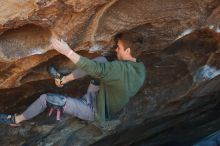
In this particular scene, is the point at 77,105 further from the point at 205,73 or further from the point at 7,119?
the point at 205,73

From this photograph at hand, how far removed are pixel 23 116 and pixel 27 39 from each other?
720 millimetres

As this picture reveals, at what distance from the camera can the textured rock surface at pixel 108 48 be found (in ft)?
10.2

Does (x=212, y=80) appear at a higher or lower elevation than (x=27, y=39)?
lower

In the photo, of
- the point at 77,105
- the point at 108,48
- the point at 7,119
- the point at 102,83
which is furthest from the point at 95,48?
the point at 7,119

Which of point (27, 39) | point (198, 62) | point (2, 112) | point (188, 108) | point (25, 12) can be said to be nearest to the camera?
point (25, 12)

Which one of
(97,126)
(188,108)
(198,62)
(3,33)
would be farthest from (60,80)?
(188,108)

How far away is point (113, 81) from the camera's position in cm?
327

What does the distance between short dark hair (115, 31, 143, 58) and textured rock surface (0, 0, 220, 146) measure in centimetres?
5

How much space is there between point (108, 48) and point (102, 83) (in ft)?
0.89

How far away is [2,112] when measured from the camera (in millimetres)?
3844

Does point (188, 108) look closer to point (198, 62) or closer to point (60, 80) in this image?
point (198, 62)

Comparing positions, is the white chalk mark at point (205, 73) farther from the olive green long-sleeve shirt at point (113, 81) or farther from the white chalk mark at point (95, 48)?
the white chalk mark at point (95, 48)

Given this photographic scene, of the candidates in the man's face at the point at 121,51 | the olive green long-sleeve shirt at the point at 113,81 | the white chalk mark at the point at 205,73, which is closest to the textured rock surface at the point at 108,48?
the white chalk mark at the point at 205,73

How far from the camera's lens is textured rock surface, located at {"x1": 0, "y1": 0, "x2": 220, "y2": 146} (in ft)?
10.2
